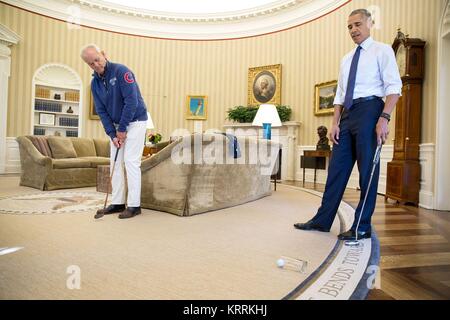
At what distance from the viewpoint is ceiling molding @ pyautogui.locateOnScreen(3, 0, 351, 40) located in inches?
296

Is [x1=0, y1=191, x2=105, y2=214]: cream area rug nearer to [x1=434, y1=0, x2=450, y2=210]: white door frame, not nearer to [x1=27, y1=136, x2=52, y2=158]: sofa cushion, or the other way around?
[x1=27, y1=136, x2=52, y2=158]: sofa cushion

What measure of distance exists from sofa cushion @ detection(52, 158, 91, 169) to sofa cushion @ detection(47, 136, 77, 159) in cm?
58

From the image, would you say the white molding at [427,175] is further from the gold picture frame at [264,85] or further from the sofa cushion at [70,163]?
the sofa cushion at [70,163]

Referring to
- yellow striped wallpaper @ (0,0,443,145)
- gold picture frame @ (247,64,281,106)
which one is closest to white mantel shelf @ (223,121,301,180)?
yellow striped wallpaper @ (0,0,443,145)

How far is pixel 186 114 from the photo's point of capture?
352 inches

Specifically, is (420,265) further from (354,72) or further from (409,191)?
(409,191)

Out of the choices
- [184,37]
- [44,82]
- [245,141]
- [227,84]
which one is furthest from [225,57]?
[245,141]

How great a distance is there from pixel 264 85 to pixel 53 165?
5.53m

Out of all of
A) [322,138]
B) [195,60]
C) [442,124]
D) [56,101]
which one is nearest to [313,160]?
[322,138]

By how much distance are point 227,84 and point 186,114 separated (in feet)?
4.87

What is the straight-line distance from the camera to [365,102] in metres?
2.12

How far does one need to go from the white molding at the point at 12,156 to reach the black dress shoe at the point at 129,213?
6152 millimetres

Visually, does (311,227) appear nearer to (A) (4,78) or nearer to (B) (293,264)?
(B) (293,264)

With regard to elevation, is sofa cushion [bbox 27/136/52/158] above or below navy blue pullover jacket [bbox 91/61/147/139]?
below
